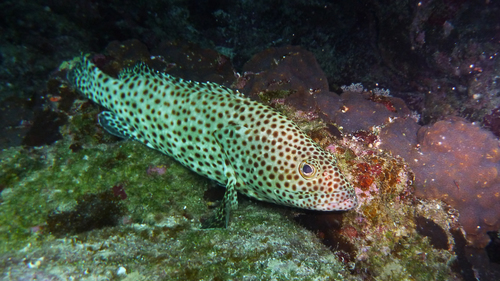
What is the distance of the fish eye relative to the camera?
3.34m

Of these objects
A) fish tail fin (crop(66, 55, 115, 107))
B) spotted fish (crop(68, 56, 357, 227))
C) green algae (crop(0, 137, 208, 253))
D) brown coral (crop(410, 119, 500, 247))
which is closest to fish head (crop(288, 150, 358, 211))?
spotted fish (crop(68, 56, 357, 227))

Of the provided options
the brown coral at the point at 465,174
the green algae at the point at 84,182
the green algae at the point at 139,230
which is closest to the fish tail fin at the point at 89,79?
the green algae at the point at 139,230

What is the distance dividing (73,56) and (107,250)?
5317 mm

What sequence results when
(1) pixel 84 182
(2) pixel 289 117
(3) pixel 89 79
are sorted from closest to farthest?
1. (1) pixel 84 182
2. (2) pixel 289 117
3. (3) pixel 89 79

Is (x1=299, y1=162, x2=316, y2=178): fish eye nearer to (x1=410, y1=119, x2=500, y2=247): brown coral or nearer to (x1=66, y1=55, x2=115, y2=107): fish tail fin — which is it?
(x1=410, y1=119, x2=500, y2=247): brown coral

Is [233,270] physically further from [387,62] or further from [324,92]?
[387,62]

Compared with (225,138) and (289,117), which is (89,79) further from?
(289,117)

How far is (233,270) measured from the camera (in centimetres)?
273

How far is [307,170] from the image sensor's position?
11.0 feet

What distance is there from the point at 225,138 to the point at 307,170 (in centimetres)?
132

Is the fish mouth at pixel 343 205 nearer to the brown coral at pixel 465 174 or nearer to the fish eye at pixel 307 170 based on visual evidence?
the fish eye at pixel 307 170

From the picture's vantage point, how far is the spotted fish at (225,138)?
11.1 feet

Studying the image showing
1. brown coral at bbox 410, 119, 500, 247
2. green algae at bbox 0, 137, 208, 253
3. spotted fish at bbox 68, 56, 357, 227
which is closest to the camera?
spotted fish at bbox 68, 56, 357, 227

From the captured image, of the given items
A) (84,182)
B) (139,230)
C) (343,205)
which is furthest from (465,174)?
(84,182)
